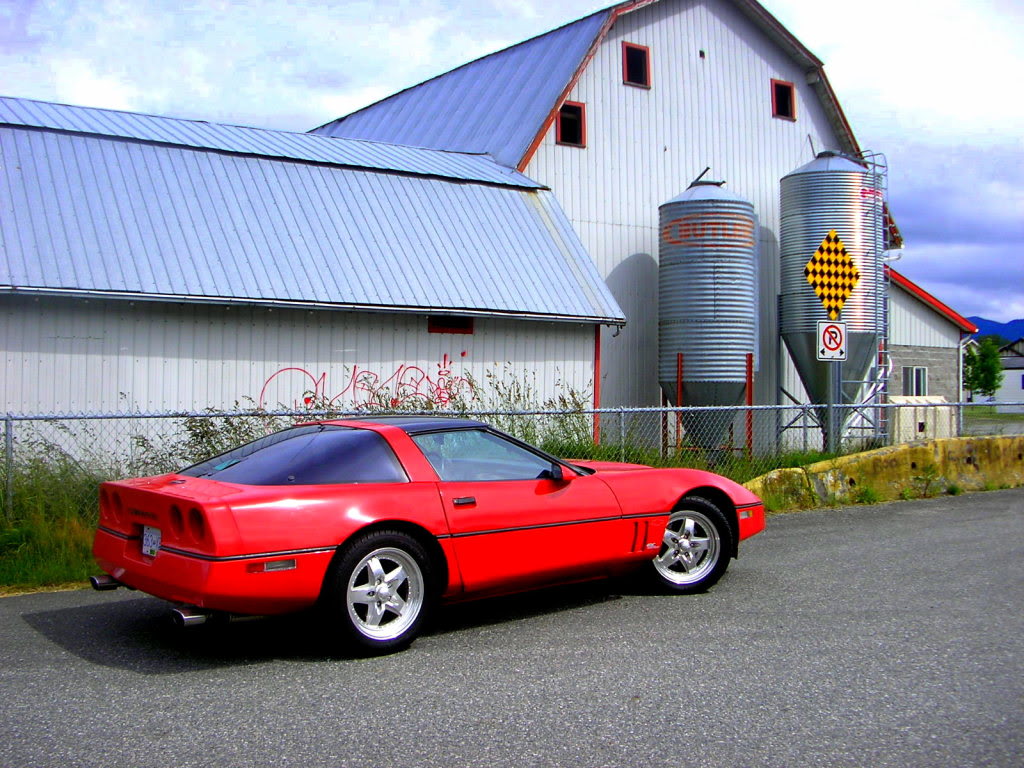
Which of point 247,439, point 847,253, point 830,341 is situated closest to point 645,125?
point 847,253

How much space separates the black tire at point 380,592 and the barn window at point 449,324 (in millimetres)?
8840

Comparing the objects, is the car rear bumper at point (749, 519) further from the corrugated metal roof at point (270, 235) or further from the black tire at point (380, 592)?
the corrugated metal roof at point (270, 235)

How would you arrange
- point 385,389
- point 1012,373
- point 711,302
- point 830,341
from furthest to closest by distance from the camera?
point 1012,373 → point 711,302 → point 830,341 → point 385,389

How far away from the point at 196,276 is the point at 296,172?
3.46 metres

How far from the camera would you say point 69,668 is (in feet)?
18.1

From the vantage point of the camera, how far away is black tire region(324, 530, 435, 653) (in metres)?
5.60

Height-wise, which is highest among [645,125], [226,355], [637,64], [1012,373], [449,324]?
[637,64]

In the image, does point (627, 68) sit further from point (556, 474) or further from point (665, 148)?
point (556, 474)

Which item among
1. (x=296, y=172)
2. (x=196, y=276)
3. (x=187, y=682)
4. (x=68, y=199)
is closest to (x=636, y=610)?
(x=187, y=682)

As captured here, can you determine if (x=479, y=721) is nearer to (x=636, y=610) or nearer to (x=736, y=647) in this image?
(x=736, y=647)

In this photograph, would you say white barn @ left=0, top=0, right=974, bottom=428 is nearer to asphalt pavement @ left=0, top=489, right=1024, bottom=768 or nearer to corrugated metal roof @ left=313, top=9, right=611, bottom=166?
corrugated metal roof @ left=313, top=9, right=611, bottom=166

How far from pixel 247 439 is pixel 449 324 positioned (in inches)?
196

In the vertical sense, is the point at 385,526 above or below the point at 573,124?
below

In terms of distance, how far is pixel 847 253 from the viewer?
742 inches
